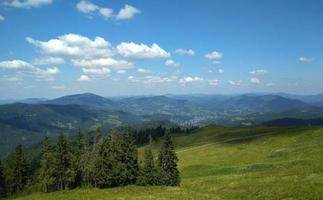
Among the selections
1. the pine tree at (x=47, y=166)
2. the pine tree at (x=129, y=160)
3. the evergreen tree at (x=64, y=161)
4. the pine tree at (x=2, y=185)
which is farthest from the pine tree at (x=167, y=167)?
the pine tree at (x=2, y=185)

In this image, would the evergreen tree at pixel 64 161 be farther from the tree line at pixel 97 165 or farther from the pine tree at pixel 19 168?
the pine tree at pixel 19 168

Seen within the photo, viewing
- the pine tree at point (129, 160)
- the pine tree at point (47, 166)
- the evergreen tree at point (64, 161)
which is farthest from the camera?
the pine tree at point (47, 166)

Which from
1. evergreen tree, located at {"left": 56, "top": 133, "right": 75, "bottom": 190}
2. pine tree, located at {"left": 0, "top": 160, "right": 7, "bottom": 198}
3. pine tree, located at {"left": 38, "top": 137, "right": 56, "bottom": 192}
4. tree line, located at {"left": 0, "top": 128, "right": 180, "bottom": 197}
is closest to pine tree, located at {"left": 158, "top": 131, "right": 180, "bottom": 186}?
tree line, located at {"left": 0, "top": 128, "right": 180, "bottom": 197}

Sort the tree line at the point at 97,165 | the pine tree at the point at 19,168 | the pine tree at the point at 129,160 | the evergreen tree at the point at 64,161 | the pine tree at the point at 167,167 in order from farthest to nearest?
the pine tree at the point at 19,168
the evergreen tree at the point at 64,161
the pine tree at the point at 129,160
the tree line at the point at 97,165
the pine tree at the point at 167,167

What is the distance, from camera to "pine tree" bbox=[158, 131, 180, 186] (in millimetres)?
62375

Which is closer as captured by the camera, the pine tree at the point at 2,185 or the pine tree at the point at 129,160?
the pine tree at the point at 129,160

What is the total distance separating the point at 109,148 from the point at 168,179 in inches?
576

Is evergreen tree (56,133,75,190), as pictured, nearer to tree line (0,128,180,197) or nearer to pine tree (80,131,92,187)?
tree line (0,128,180,197)

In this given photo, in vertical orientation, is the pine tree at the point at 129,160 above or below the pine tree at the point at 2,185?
above

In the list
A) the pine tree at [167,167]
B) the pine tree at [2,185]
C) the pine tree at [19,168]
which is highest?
the pine tree at [167,167]

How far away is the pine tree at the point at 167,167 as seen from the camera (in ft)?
205

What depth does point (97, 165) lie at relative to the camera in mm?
73500

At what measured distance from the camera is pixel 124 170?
6631 cm

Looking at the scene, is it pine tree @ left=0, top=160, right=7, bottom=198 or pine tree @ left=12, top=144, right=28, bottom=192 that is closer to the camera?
pine tree @ left=12, top=144, right=28, bottom=192
